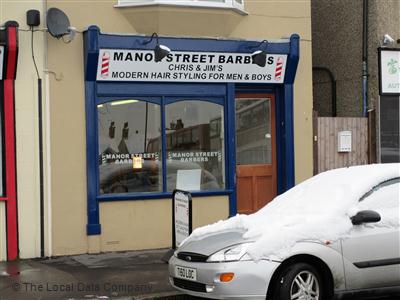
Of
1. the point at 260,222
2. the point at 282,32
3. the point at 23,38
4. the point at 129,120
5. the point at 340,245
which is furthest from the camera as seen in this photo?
the point at 282,32

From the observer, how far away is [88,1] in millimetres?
9539

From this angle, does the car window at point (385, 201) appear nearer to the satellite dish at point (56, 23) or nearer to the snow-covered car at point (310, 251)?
the snow-covered car at point (310, 251)

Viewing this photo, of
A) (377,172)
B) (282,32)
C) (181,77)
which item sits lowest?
(377,172)

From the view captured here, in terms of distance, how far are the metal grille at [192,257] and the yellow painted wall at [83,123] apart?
10.9 feet

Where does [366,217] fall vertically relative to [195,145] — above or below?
below

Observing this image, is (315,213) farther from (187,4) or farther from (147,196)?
(187,4)

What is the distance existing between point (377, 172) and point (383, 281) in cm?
114

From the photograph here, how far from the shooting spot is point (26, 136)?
920 cm

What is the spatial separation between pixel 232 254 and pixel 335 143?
5852mm

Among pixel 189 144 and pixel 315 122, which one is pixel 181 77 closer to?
pixel 189 144

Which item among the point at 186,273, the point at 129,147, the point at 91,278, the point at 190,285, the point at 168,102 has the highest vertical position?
the point at 168,102

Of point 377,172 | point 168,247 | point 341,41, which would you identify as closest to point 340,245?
point 377,172

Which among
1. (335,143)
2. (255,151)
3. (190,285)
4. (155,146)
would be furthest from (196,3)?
(190,285)

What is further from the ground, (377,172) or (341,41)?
(341,41)
